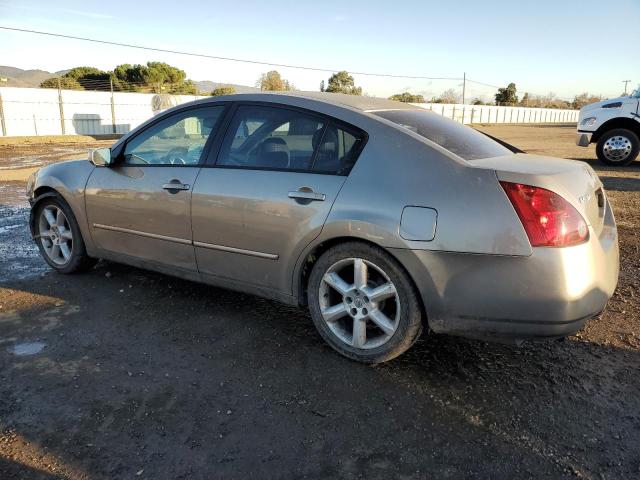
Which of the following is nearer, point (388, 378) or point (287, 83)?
point (388, 378)

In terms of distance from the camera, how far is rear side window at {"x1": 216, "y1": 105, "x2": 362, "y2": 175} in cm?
308

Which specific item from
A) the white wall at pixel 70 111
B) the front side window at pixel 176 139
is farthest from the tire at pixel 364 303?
the white wall at pixel 70 111

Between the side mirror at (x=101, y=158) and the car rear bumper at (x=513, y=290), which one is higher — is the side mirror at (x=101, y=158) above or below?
above

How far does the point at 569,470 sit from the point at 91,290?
3716 mm

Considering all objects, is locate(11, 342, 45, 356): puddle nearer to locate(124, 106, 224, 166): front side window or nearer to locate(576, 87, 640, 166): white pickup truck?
locate(124, 106, 224, 166): front side window

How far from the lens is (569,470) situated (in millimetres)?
2131

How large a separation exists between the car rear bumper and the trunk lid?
16 centimetres

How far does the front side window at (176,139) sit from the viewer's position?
3.74 m

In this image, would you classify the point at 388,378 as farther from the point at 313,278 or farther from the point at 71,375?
the point at 71,375

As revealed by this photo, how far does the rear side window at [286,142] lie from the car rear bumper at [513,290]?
2.47ft

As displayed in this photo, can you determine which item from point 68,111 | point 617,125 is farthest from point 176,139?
point 68,111

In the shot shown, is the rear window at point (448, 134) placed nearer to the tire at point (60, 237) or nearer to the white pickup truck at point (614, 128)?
the tire at point (60, 237)

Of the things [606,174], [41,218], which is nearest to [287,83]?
[606,174]

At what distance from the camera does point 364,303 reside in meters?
2.97
